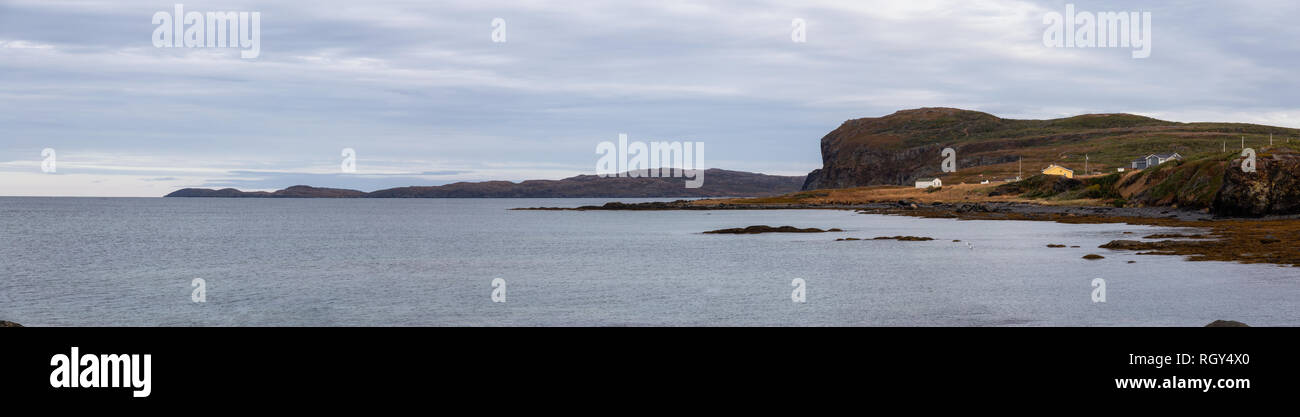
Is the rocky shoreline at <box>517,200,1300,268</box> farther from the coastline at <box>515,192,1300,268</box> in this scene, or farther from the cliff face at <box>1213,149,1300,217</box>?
the cliff face at <box>1213,149,1300,217</box>

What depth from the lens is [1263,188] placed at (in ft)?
245

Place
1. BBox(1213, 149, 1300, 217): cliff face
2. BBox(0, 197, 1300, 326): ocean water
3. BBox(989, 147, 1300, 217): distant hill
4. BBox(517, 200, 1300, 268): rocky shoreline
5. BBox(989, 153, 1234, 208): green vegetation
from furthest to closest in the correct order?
BBox(989, 153, 1234, 208): green vegetation
BBox(989, 147, 1300, 217): distant hill
BBox(1213, 149, 1300, 217): cliff face
BBox(517, 200, 1300, 268): rocky shoreline
BBox(0, 197, 1300, 326): ocean water

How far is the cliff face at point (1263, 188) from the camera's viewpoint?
72.9 metres

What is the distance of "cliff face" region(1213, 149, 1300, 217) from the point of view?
72938 millimetres

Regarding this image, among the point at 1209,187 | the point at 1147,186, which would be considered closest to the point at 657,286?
the point at 1209,187

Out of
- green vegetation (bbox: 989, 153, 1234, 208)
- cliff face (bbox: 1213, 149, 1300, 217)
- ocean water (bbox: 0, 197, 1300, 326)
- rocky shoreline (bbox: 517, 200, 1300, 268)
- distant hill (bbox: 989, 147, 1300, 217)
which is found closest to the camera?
ocean water (bbox: 0, 197, 1300, 326)

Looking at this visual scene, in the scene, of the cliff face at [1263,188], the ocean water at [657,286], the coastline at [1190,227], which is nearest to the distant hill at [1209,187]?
the cliff face at [1263,188]

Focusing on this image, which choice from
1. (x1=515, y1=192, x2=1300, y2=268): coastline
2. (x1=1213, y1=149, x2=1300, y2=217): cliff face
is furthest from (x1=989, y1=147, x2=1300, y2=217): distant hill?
(x1=515, y1=192, x2=1300, y2=268): coastline

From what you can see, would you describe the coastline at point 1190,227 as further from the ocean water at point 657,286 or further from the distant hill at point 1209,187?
the ocean water at point 657,286
